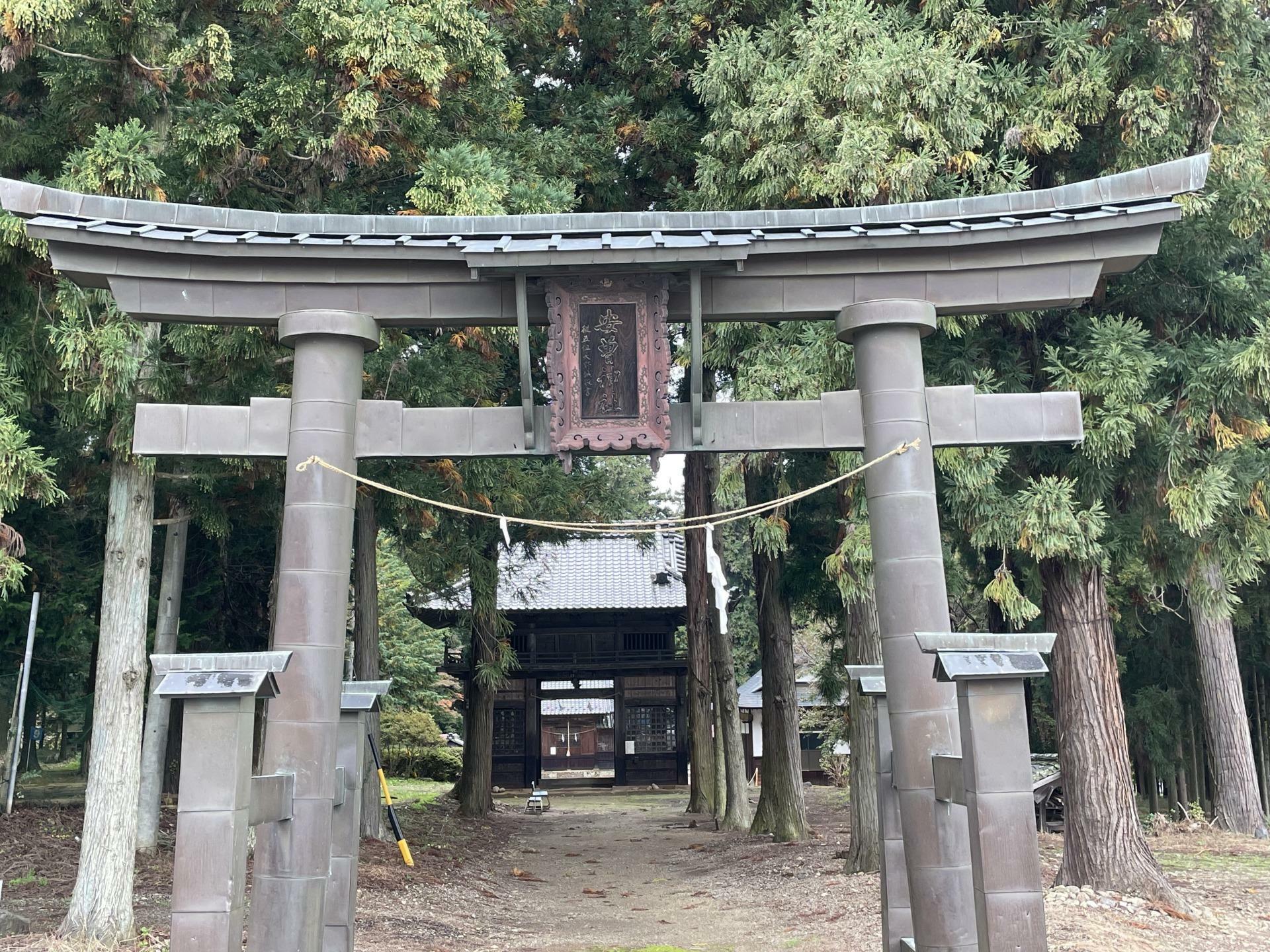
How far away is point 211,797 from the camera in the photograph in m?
4.36

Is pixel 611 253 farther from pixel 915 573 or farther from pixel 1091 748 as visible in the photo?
pixel 1091 748

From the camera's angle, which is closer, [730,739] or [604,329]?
[604,329]

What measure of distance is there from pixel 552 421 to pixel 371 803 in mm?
9277

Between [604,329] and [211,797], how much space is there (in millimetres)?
2913

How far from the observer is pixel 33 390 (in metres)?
8.61

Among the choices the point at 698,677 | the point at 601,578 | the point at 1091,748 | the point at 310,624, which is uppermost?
the point at 601,578

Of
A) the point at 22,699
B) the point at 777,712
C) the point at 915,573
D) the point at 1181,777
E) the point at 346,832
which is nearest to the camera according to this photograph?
the point at 915,573

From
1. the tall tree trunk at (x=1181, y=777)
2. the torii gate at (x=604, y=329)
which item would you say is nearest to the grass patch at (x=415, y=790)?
the tall tree trunk at (x=1181, y=777)

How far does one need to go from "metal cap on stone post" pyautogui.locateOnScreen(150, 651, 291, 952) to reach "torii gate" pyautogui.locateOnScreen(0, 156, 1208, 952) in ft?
2.46

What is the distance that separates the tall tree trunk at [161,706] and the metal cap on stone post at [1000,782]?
8157 mm

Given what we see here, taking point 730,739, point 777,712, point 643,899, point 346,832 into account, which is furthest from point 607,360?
point 730,739

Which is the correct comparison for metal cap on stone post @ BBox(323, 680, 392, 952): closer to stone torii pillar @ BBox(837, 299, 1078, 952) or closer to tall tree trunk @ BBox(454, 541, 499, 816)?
stone torii pillar @ BBox(837, 299, 1078, 952)

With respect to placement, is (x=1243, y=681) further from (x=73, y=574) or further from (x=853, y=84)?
(x=73, y=574)

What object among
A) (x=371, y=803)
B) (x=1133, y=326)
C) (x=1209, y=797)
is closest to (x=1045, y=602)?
(x=1133, y=326)
